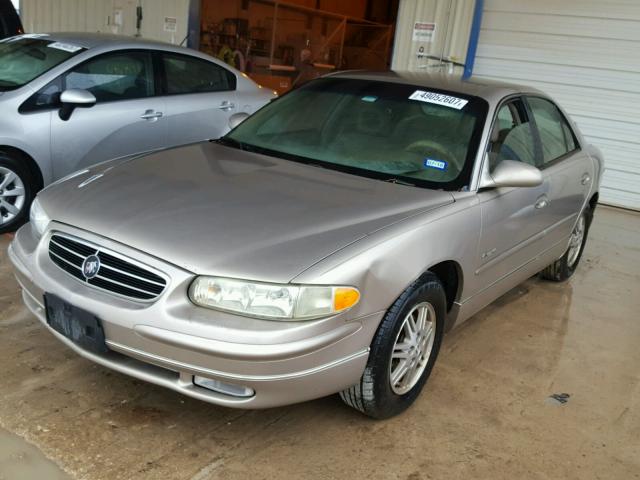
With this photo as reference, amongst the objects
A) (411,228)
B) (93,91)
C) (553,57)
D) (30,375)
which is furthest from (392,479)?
(553,57)

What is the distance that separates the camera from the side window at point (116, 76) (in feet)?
17.2

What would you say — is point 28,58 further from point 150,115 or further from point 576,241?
point 576,241

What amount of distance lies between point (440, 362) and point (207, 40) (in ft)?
27.4

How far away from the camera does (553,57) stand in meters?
8.89

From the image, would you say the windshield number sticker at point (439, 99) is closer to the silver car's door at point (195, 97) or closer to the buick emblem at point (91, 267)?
the buick emblem at point (91, 267)

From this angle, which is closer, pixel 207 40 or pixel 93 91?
pixel 93 91

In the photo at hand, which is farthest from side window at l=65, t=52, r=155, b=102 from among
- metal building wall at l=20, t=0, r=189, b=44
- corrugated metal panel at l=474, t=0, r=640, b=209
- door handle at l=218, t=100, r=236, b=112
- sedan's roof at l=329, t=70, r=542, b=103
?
corrugated metal panel at l=474, t=0, r=640, b=209

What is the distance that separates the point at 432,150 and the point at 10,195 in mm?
3140

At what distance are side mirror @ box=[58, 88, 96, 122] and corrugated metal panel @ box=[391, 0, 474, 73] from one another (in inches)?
216

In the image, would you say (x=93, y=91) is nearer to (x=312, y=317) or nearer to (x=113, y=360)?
(x=113, y=360)

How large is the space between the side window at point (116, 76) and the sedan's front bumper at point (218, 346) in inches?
117

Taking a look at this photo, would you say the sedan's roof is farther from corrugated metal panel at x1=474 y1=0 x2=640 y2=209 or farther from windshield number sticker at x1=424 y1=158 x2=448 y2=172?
corrugated metal panel at x1=474 y1=0 x2=640 y2=209

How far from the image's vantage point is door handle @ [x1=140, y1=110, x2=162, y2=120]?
5539 mm

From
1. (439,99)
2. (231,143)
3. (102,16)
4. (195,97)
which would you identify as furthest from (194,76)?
(102,16)
